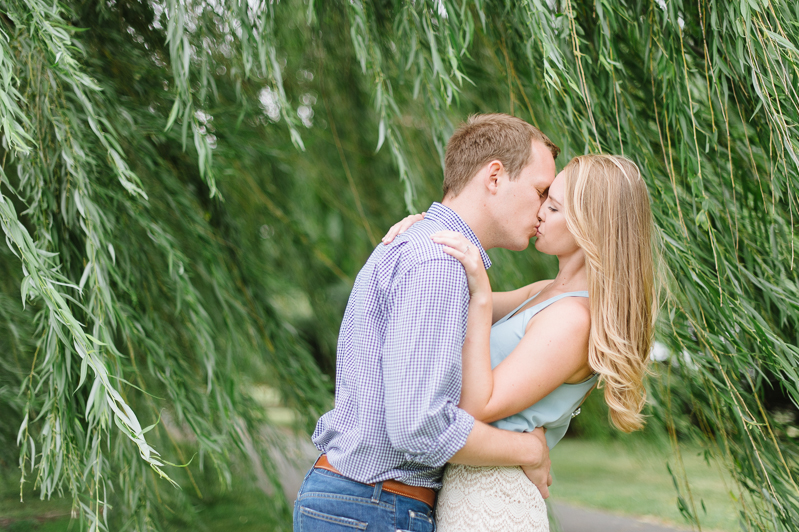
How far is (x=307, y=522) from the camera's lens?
144cm

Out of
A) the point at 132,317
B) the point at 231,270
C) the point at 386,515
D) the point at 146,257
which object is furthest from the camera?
the point at 231,270

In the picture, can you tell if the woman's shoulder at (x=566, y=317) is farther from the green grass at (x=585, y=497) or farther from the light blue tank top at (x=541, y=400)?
the green grass at (x=585, y=497)

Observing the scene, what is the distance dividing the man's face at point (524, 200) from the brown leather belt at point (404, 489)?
65 centimetres

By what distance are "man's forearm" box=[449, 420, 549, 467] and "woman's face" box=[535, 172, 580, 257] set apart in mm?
485

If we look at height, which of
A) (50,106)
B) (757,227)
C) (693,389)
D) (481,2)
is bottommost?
(693,389)

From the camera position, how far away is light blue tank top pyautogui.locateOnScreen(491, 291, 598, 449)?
1472mm

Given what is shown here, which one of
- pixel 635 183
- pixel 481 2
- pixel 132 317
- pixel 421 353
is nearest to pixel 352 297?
pixel 421 353

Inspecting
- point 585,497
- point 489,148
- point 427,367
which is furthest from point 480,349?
point 585,497

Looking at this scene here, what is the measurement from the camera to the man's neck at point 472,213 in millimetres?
1586

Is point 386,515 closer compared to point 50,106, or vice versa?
point 386,515

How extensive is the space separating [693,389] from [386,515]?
1304 mm

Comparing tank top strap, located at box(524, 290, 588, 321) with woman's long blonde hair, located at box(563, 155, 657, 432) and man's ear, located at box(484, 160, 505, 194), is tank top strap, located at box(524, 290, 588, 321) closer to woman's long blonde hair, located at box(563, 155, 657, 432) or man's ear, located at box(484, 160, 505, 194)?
woman's long blonde hair, located at box(563, 155, 657, 432)

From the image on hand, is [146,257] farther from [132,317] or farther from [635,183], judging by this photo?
[635,183]

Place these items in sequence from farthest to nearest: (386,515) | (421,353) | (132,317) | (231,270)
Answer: (231,270) < (132,317) < (386,515) < (421,353)
